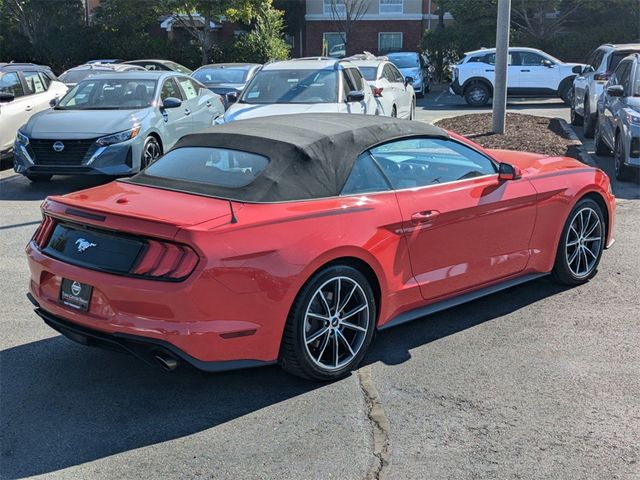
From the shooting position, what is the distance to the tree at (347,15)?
39969 mm

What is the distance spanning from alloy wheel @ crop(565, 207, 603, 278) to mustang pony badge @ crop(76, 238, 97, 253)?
366 centimetres

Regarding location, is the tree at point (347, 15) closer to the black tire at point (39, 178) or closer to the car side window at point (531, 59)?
the car side window at point (531, 59)

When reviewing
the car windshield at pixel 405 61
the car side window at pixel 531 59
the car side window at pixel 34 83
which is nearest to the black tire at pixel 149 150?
the car side window at pixel 34 83

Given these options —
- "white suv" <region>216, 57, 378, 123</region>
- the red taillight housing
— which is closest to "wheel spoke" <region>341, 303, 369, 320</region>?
the red taillight housing

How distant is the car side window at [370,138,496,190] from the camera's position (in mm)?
5020

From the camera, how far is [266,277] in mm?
4016

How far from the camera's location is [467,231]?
516 cm

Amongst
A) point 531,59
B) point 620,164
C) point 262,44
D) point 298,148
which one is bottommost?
point 620,164

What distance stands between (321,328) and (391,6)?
39609 mm

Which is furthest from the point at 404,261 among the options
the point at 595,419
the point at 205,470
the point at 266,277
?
the point at 205,470

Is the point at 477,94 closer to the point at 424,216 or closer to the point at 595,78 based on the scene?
the point at 595,78

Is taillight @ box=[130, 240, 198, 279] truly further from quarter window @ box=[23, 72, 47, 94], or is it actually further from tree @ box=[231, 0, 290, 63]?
tree @ box=[231, 0, 290, 63]

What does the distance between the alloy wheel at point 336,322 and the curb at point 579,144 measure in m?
8.12

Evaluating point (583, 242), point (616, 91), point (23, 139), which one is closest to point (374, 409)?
point (583, 242)
